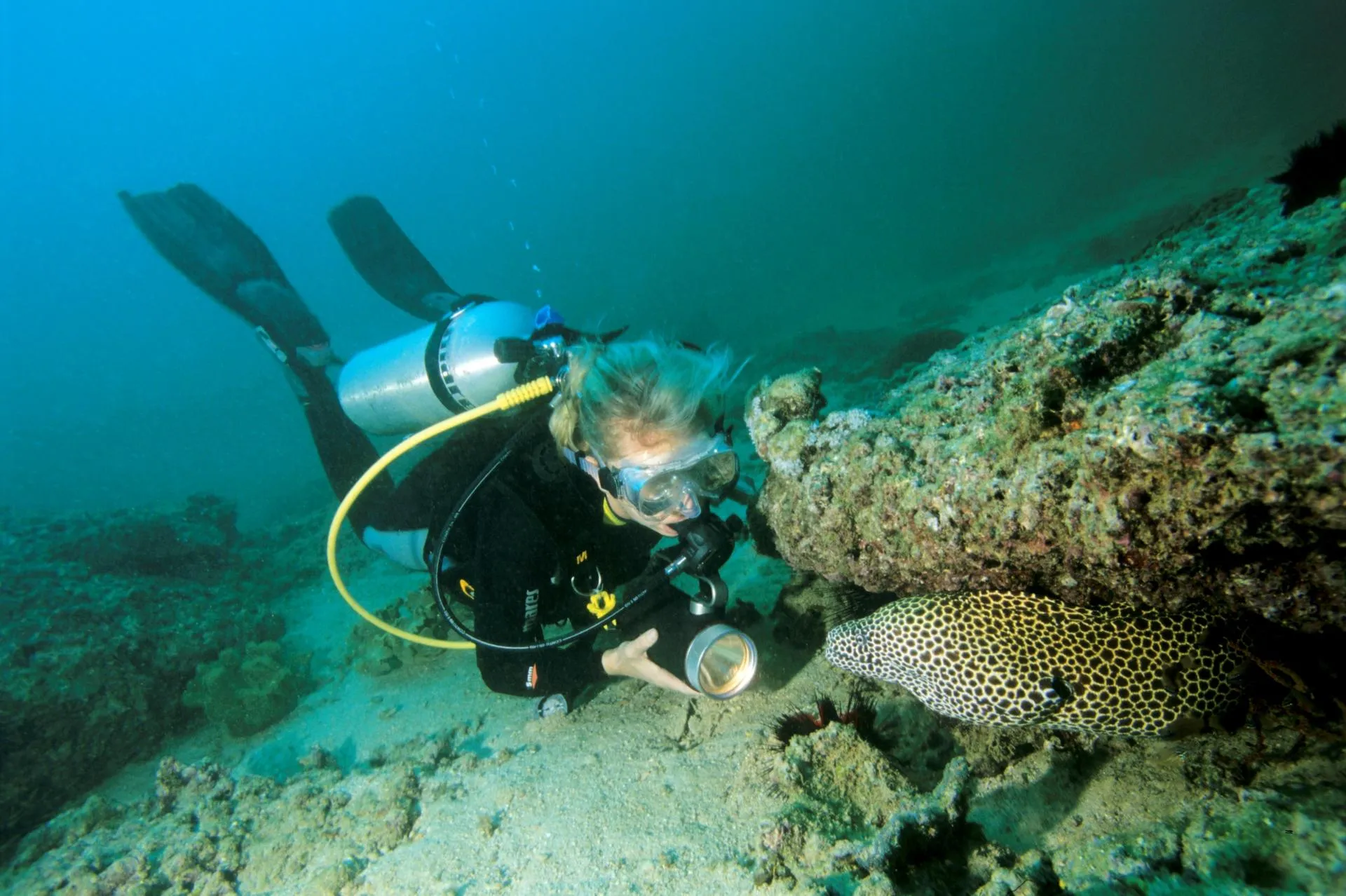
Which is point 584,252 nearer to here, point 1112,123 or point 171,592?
point 1112,123

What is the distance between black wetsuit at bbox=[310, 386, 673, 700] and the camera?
3373 mm

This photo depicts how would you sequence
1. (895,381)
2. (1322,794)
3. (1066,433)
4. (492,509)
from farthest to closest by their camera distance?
(895,381) < (492,509) < (1066,433) < (1322,794)

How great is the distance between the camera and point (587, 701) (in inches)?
159

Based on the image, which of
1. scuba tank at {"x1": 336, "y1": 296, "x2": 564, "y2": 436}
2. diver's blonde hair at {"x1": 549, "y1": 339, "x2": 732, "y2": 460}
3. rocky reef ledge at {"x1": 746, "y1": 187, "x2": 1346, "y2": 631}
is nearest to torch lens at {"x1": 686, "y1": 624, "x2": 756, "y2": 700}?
rocky reef ledge at {"x1": 746, "y1": 187, "x2": 1346, "y2": 631}

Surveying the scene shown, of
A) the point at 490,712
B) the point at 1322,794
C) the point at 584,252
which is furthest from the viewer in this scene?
the point at 584,252

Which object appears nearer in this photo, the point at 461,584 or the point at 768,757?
the point at 768,757

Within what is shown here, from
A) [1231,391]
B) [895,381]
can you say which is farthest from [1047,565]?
[895,381]

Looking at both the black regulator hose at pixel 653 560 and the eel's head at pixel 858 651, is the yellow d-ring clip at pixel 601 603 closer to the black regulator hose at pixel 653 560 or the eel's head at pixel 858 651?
the black regulator hose at pixel 653 560

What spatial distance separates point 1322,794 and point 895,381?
491 centimetres

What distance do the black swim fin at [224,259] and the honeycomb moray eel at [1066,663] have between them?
8074 millimetres

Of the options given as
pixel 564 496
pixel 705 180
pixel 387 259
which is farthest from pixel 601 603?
pixel 705 180

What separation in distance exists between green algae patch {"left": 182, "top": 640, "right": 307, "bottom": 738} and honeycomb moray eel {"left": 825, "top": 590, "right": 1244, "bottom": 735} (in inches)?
261

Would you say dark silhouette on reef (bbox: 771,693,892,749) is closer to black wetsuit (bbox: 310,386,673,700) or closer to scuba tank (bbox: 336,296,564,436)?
black wetsuit (bbox: 310,386,673,700)

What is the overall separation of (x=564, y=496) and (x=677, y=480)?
2.97ft
